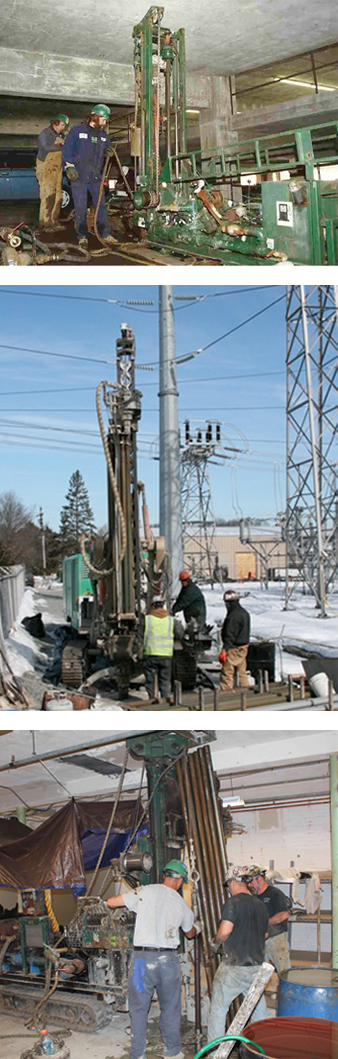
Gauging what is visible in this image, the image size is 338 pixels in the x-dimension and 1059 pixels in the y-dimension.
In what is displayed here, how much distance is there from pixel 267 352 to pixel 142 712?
3.77 ft

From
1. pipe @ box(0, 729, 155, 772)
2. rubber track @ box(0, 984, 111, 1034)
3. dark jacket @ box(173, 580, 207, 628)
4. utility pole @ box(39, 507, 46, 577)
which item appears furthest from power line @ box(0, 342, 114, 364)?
rubber track @ box(0, 984, 111, 1034)

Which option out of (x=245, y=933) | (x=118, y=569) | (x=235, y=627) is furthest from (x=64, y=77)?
(x=245, y=933)

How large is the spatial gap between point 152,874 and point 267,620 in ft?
3.32

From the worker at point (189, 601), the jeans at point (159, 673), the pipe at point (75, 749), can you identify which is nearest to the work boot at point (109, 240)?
the worker at point (189, 601)

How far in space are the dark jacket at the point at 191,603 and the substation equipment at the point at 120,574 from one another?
5cm

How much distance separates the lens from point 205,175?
277 cm

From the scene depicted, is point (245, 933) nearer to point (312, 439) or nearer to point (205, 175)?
point (312, 439)

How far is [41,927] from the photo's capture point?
3861 mm

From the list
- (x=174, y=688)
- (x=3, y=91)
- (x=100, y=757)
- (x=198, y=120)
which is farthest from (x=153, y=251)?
(x=100, y=757)

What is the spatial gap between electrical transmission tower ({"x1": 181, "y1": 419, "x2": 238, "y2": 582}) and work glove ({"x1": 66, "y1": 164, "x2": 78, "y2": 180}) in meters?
0.74

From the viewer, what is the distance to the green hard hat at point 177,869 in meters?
3.26

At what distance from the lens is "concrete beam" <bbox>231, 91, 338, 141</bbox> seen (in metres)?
2.77

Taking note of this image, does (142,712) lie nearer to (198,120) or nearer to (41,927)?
(41,927)

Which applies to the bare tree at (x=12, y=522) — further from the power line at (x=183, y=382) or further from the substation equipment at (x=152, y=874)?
the substation equipment at (x=152, y=874)
